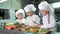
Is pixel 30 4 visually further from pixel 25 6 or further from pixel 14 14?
pixel 14 14

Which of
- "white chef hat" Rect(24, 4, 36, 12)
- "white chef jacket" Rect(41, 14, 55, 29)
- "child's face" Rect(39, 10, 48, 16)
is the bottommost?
"white chef jacket" Rect(41, 14, 55, 29)

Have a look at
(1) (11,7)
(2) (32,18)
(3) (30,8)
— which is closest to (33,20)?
(2) (32,18)

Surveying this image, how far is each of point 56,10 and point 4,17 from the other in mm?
1096

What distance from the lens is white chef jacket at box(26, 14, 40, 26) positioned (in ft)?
9.36

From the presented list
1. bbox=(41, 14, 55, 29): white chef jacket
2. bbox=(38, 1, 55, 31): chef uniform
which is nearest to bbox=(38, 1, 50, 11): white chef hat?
bbox=(38, 1, 55, 31): chef uniform

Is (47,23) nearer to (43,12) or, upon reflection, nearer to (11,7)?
(43,12)

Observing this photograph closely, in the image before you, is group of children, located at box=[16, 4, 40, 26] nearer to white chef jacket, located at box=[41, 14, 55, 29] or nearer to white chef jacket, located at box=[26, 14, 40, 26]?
white chef jacket, located at box=[26, 14, 40, 26]

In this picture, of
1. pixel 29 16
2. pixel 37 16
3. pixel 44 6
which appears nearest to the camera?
pixel 44 6

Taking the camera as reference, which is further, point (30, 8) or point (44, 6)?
point (30, 8)

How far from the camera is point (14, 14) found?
3211 mm

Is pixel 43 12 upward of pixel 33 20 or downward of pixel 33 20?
upward

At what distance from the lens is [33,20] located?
2912mm

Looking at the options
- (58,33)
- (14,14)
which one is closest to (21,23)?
(14,14)

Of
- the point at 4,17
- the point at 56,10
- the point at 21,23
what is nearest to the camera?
the point at 56,10
